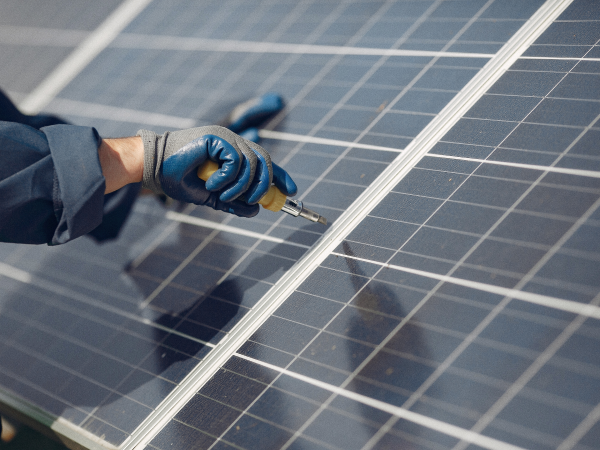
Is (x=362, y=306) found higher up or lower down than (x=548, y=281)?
lower down

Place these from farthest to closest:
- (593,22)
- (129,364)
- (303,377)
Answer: (129,364) → (593,22) → (303,377)

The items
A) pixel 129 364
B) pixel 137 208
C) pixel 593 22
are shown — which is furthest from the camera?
pixel 137 208

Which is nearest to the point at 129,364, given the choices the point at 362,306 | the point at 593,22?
the point at 362,306

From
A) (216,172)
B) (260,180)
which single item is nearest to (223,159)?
(216,172)

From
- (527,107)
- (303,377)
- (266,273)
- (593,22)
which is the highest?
(593,22)

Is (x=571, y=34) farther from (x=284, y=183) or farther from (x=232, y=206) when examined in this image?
(x=232, y=206)

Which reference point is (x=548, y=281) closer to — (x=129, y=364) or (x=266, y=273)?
(x=266, y=273)

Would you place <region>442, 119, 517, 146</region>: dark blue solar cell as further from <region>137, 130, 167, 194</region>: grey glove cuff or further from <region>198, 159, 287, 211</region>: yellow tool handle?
<region>137, 130, 167, 194</region>: grey glove cuff
